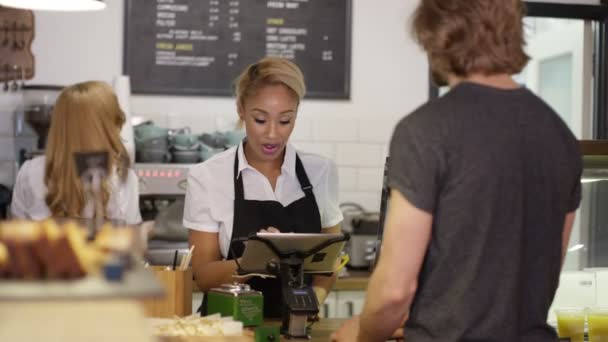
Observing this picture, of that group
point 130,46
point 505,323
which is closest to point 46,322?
point 505,323

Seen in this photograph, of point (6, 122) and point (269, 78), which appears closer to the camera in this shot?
point (269, 78)

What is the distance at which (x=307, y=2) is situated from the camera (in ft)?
16.6

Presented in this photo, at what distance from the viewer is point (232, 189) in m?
3.11

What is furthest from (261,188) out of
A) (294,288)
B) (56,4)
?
(56,4)

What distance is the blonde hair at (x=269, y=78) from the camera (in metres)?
3.01

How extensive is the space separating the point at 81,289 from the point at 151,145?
3148mm

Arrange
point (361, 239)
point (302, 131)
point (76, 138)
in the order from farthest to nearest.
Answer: point (302, 131) → point (361, 239) → point (76, 138)

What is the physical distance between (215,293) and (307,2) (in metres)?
2.78

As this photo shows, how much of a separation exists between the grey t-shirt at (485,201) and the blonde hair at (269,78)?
1200 millimetres

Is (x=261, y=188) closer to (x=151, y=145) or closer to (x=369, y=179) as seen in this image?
(x=151, y=145)

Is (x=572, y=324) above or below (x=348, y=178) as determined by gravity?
below

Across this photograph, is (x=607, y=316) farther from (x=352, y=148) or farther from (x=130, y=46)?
(x=130, y=46)

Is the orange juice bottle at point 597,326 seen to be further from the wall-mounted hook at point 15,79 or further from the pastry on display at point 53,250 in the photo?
the wall-mounted hook at point 15,79

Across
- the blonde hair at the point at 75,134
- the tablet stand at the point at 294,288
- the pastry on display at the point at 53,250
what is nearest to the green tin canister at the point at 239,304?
the tablet stand at the point at 294,288
